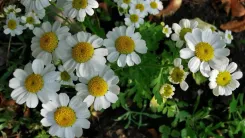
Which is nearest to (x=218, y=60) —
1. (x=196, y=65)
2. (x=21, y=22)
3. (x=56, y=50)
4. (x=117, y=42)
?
(x=196, y=65)

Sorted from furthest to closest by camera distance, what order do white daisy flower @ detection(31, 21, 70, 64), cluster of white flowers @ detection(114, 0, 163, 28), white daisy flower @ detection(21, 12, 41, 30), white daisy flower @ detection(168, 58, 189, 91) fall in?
cluster of white flowers @ detection(114, 0, 163, 28) < white daisy flower @ detection(21, 12, 41, 30) < white daisy flower @ detection(168, 58, 189, 91) < white daisy flower @ detection(31, 21, 70, 64)

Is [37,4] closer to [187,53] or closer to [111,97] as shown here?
[111,97]

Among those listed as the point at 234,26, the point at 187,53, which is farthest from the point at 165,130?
the point at 234,26

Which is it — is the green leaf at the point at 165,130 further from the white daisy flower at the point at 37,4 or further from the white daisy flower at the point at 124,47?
the white daisy flower at the point at 37,4

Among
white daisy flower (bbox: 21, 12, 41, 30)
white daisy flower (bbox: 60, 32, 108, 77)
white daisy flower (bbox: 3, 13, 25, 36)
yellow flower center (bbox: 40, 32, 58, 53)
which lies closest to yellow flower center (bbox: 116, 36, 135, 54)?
white daisy flower (bbox: 60, 32, 108, 77)

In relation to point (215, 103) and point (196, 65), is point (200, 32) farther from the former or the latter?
point (215, 103)

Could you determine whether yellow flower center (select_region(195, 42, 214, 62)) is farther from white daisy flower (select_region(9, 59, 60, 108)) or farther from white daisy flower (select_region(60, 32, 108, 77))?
white daisy flower (select_region(9, 59, 60, 108))
